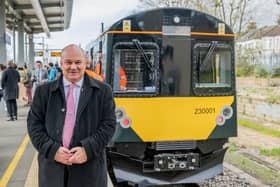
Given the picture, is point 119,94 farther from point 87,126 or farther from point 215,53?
point 87,126

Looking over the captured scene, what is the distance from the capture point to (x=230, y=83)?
6.48 m

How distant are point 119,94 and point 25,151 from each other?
133 inches

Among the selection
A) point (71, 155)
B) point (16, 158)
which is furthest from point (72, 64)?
point (16, 158)

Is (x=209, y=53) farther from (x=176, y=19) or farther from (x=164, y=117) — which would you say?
(x=164, y=117)

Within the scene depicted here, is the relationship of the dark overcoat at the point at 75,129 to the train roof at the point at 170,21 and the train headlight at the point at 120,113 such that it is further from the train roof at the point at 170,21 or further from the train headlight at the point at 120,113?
the train roof at the point at 170,21

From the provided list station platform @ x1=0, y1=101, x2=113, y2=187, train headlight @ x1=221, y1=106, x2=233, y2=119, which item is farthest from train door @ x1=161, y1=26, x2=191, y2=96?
station platform @ x1=0, y1=101, x2=113, y2=187

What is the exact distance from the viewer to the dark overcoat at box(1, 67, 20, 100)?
40.3 ft

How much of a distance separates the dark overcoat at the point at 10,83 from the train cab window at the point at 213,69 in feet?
24.8

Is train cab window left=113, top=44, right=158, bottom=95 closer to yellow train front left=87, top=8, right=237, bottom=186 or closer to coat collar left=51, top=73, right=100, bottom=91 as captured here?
yellow train front left=87, top=8, right=237, bottom=186

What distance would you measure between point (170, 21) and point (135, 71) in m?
0.89

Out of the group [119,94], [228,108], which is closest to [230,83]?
[228,108]

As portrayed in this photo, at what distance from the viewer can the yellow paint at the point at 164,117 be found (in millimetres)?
6031

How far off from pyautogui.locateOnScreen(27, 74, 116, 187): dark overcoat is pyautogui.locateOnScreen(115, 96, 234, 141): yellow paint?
2.66 metres

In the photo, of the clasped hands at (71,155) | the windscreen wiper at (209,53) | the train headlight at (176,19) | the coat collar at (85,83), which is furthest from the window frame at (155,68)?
the clasped hands at (71,155)
